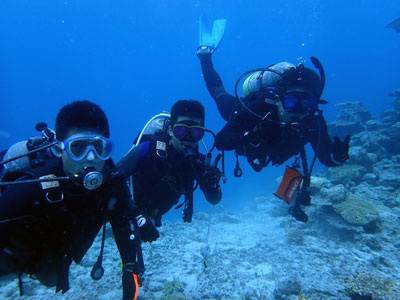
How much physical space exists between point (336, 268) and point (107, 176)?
22.9 ft

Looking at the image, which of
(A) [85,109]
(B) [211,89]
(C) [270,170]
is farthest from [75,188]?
(C) [270,170]

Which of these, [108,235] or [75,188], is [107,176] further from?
[108,235]

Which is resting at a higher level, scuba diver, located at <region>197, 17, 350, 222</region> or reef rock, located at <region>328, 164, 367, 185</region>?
scuba diver, located at <region>197, 17, 350, 222</region>

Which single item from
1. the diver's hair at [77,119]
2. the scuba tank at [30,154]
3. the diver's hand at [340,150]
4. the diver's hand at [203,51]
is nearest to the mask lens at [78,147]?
the diver's hair at [77,119]

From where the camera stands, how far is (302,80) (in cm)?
440

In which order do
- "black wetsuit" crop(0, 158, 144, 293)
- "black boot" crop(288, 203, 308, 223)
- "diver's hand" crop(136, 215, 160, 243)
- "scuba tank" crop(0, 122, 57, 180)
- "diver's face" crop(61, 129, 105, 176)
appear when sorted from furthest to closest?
1. "black boot" crop(288, 203, 308, 223)
2. "diver's hand" crop(136, 215, 160, 243)
3. "scuba tank" crop(0, 122, 57, 180)
4. "diver's face" crop(61, 129, 105, 176)
5. "black wetsuit" crop(0, 158, 144, 293)

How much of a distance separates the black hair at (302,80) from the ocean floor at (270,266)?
4029 millimetres

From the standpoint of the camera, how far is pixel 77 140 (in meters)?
2.53

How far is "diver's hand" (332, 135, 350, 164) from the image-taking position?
489 centimetres

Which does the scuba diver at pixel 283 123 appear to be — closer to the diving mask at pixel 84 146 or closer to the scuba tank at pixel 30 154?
the diving mask at pixel 84 146

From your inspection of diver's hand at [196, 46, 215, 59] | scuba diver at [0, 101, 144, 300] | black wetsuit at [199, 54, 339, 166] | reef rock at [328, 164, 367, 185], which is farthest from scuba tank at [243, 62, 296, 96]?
reef rock at [328, 164, 367, 185]

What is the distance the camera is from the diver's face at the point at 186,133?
13.2ft

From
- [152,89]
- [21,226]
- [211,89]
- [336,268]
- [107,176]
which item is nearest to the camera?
[21,226]

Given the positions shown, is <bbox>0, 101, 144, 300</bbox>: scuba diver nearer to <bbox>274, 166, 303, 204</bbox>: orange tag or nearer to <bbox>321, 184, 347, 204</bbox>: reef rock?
<bbox>274, 166, 303, 204</bbox>: orange tag
